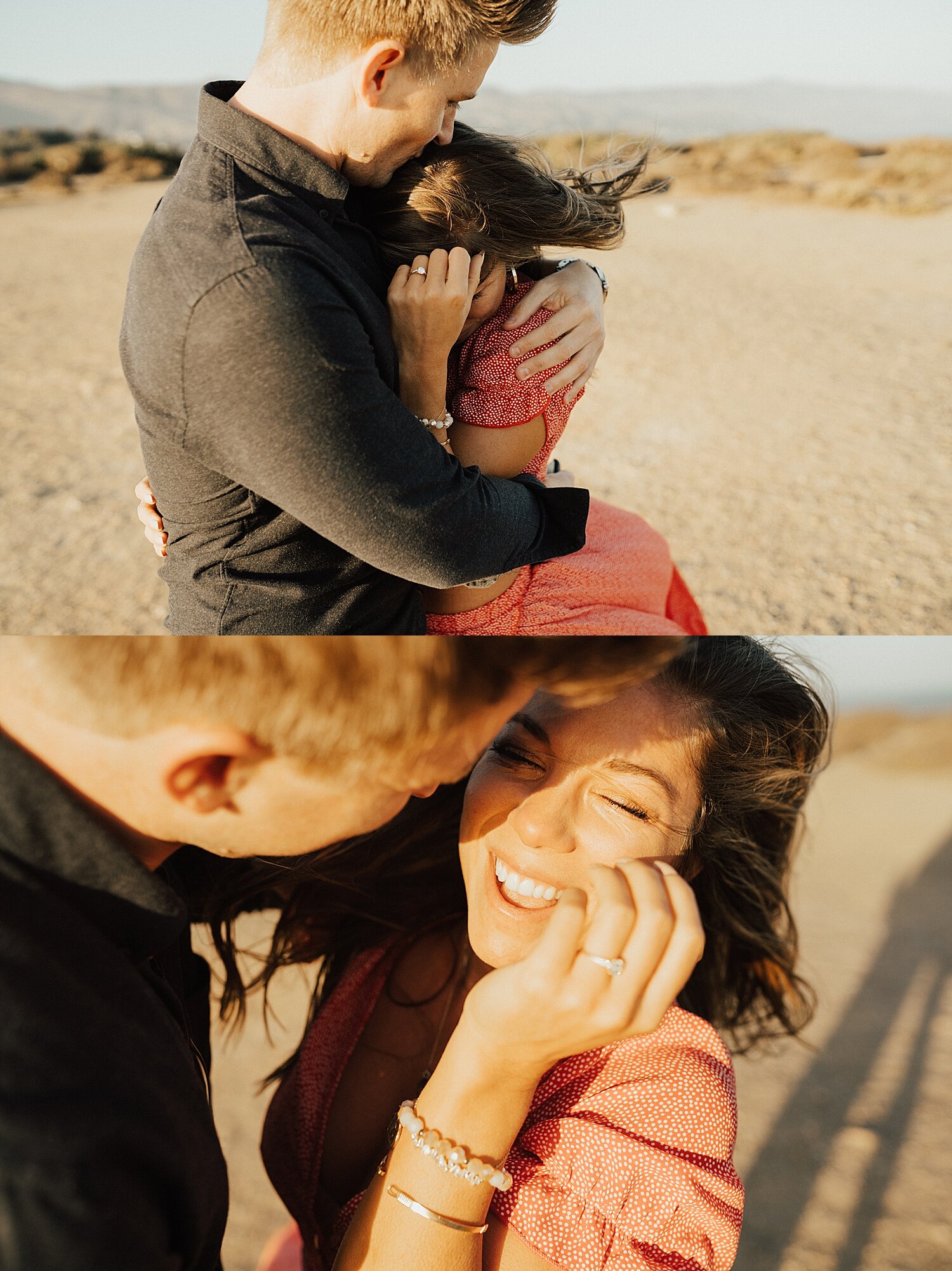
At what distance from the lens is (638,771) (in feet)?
2.45

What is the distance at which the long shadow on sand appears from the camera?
1.10 m

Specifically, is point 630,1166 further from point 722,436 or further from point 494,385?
point 722,436

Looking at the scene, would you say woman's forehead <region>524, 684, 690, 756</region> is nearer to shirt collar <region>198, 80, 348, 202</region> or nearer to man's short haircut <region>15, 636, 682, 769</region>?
man's short haircut <region>15, 636, 682, 769</region>

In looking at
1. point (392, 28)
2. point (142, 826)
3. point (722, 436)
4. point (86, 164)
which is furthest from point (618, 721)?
point (86, 164)

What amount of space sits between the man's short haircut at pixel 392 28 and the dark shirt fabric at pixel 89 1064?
0.82 meters

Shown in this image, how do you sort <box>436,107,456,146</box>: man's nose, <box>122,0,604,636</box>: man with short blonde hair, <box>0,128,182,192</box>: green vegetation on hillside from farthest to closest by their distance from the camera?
1. <box>0,128,182,192</box>: green vegetation on hillside
2. <box>436,107,456,146</box>: man's nose
3. <box>122,0,604,636</box>: man with short blonde hair

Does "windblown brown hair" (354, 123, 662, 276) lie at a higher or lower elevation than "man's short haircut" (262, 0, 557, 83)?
lower

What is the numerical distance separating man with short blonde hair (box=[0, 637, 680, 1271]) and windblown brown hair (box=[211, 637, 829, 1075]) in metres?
0.10

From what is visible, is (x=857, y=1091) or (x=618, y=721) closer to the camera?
(x=618, y=721)

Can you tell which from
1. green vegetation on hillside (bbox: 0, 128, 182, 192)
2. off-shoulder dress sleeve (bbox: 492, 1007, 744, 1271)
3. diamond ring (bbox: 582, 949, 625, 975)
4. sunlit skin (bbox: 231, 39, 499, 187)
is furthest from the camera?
green vegetation on hillside (bbox: 0, 128, 182, 192)

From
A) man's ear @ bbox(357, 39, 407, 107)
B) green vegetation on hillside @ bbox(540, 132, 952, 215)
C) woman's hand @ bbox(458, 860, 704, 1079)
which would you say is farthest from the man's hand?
green vegetation on hillside @ bbox(540, 132, 952, 215)

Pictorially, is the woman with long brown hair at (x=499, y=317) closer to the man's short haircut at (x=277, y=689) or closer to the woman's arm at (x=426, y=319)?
the woman's arm at (x=426, y=319)

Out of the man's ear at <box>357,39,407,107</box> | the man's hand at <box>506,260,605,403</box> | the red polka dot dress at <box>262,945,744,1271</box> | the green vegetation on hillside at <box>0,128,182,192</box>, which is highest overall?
the man's ear at <box>357,39,407,107</box>

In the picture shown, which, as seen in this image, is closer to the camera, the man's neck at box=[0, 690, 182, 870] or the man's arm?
the man's neck at box=[0, 690, 182, 870]
